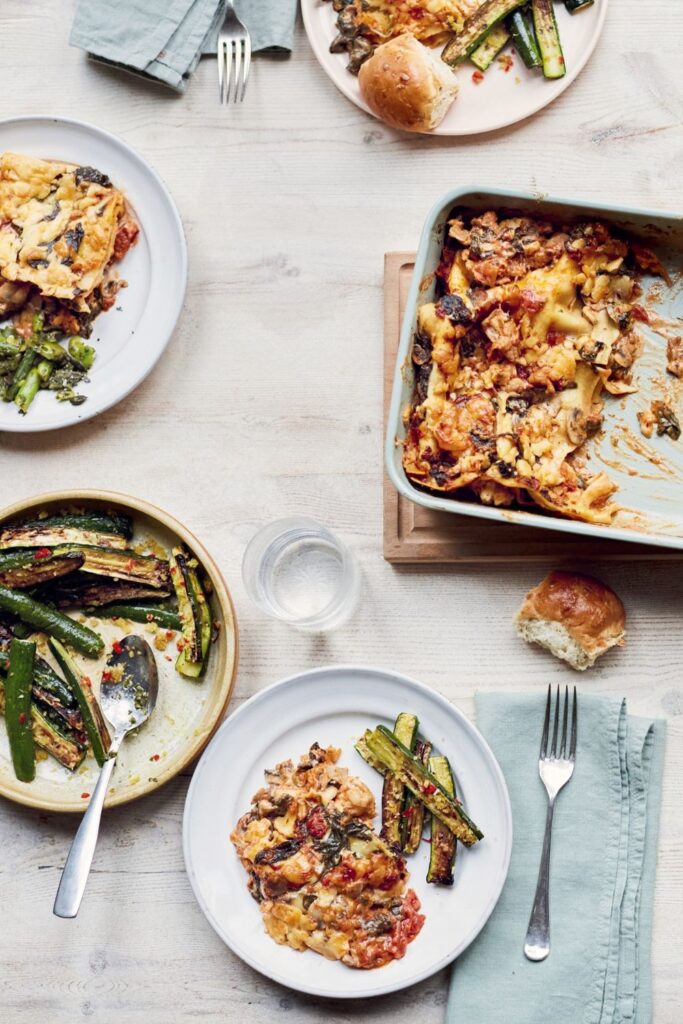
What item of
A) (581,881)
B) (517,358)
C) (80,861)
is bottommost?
(581,881)

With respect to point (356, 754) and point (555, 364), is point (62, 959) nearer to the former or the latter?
point (356, 754)

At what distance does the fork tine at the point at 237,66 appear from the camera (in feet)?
10.8

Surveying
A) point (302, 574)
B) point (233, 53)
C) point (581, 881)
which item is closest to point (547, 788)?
point (581, 881)

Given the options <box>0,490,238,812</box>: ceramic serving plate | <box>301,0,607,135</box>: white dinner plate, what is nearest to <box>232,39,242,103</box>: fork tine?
<box>301,0,607,135</box>: white dinner plate

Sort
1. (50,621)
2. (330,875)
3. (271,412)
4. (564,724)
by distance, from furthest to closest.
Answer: (271,412) → (50,621) → (564,724) → (330,875)

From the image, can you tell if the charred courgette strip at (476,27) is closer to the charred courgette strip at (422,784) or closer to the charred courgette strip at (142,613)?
the charred courgette strip at (142,613)

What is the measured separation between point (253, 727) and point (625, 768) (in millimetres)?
1132

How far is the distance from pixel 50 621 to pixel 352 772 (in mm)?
1043

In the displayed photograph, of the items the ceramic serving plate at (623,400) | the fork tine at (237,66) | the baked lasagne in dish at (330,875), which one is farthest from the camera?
the fork tine at (237,66)

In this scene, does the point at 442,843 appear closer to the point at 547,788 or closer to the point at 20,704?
the point at 547,788

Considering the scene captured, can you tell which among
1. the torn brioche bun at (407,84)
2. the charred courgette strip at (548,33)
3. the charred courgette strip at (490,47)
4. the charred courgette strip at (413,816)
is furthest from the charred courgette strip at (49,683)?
the charred courgette strip at (548,33)

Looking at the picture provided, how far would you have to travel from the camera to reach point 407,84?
3.05 metres

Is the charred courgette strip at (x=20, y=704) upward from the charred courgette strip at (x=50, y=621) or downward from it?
downward

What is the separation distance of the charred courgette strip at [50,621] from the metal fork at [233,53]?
1.74m
